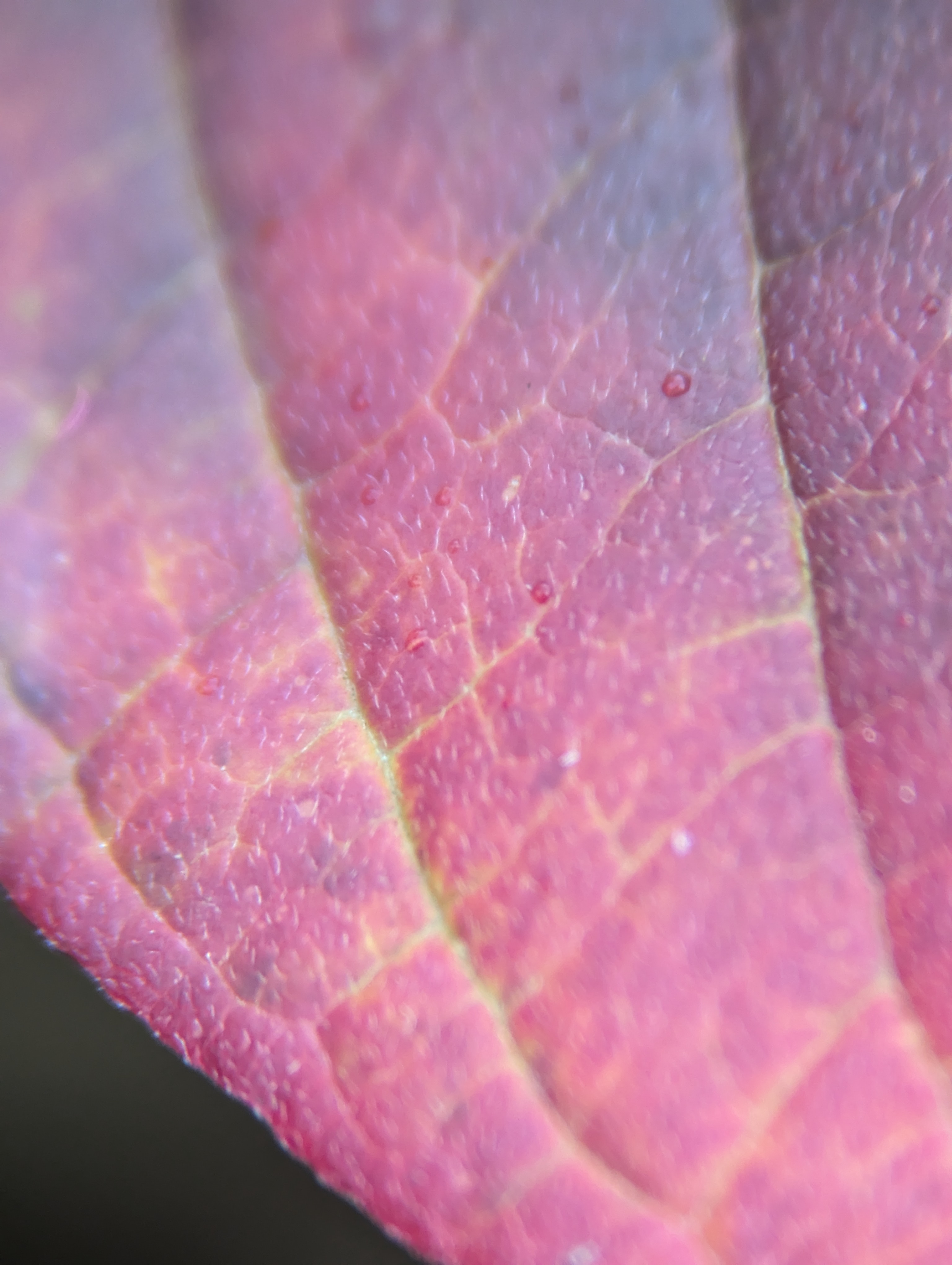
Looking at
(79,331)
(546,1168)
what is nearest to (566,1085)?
(546,1168)

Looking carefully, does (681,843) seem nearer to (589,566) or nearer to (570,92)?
(589,566)

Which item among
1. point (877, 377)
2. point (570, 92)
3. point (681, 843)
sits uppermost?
point (570, 92)

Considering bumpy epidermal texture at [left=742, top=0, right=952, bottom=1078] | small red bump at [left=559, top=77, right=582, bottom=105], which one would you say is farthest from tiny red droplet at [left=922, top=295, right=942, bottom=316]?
small red bump at [left=559, top=77, right=582, bottom=105]

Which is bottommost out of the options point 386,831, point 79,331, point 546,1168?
point 546,1168

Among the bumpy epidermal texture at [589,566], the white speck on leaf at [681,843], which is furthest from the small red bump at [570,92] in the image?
the white speck on leaf at [681,843]

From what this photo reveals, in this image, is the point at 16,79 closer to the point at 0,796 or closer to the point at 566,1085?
the point at 0,796

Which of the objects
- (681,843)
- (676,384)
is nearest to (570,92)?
(676,384)

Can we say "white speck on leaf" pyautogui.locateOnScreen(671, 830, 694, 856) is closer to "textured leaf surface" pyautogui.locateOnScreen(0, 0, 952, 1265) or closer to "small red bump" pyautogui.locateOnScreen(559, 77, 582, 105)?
"textured leaf surface" pyautogui.locateOnScreen(0, 0, 952, 1265)
